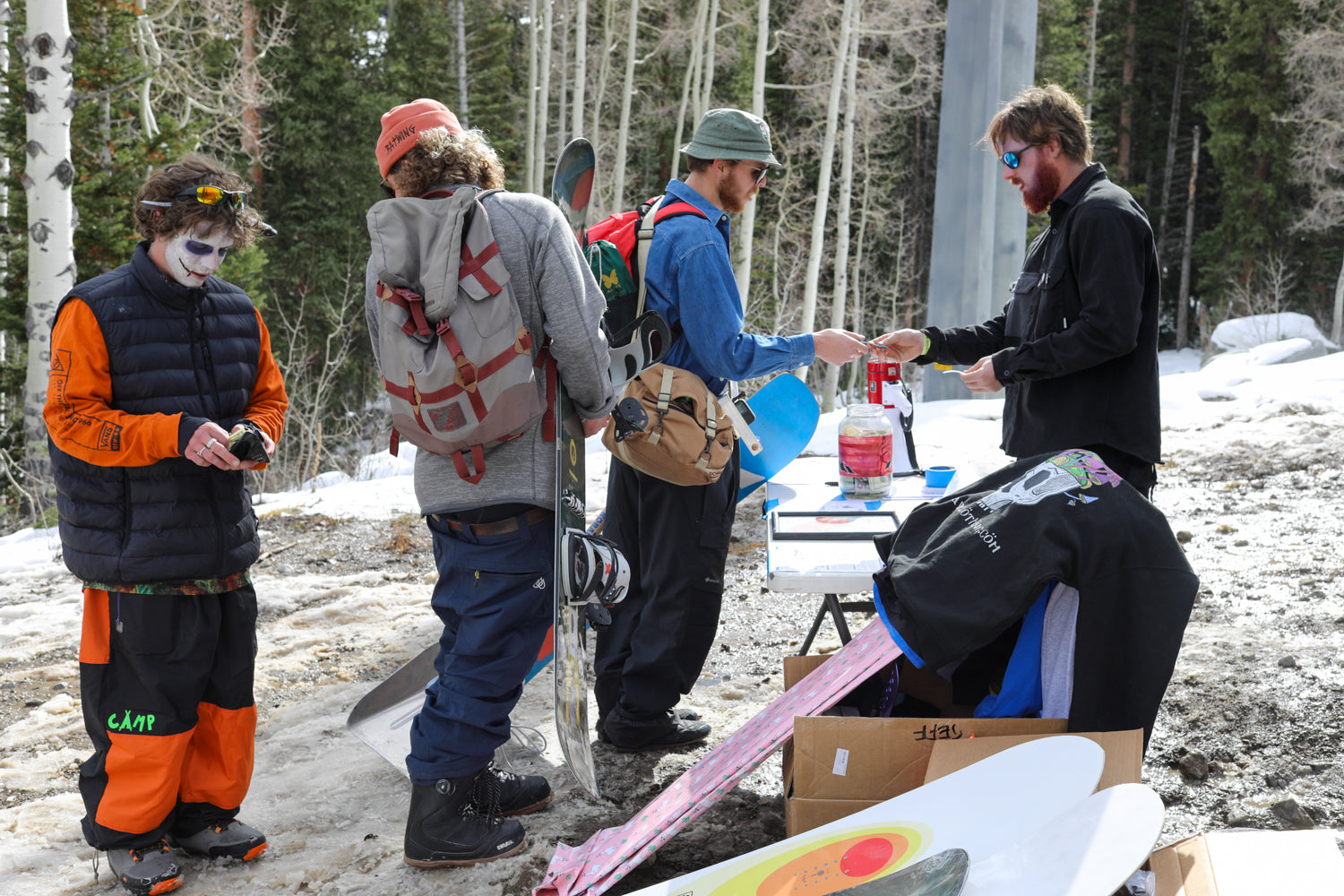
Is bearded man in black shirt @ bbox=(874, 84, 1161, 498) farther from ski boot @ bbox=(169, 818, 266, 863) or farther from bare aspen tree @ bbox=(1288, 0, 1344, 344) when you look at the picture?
bare aspen tree @ bbox=(1288, 0, 1344, 344)

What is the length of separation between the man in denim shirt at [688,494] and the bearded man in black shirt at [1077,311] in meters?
0.55

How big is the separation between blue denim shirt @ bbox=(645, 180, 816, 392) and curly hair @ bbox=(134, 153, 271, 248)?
1.12 m

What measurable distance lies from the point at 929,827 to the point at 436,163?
69.8 inches

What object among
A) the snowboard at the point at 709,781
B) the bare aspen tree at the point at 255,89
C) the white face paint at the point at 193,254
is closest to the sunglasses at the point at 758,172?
the snowboard at the point at 709,781

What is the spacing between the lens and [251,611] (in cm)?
266

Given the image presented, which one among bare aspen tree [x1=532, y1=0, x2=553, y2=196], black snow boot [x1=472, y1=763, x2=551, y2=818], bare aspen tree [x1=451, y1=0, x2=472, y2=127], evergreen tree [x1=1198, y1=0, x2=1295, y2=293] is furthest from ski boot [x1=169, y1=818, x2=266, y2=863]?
evergreen tree [x1=1198, y1=0, x2=1295, y2=293]

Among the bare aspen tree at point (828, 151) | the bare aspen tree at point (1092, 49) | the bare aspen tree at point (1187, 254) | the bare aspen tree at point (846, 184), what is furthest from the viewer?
the bare aspen tree at point (1187, 254)

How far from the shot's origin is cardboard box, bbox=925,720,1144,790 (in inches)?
77.4

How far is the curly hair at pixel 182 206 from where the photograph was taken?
7.98 feet

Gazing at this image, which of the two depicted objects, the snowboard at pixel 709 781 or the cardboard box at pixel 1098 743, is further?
the snowboard at pixel 709 781

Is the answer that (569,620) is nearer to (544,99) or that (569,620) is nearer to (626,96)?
(626,96)

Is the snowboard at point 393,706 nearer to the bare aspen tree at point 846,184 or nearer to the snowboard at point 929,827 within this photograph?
the snowboard at point 929,827

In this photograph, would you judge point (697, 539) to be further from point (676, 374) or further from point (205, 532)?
point (205, 532)

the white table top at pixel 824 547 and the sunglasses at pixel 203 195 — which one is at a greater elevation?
the sunglasses at pixel 203 195
